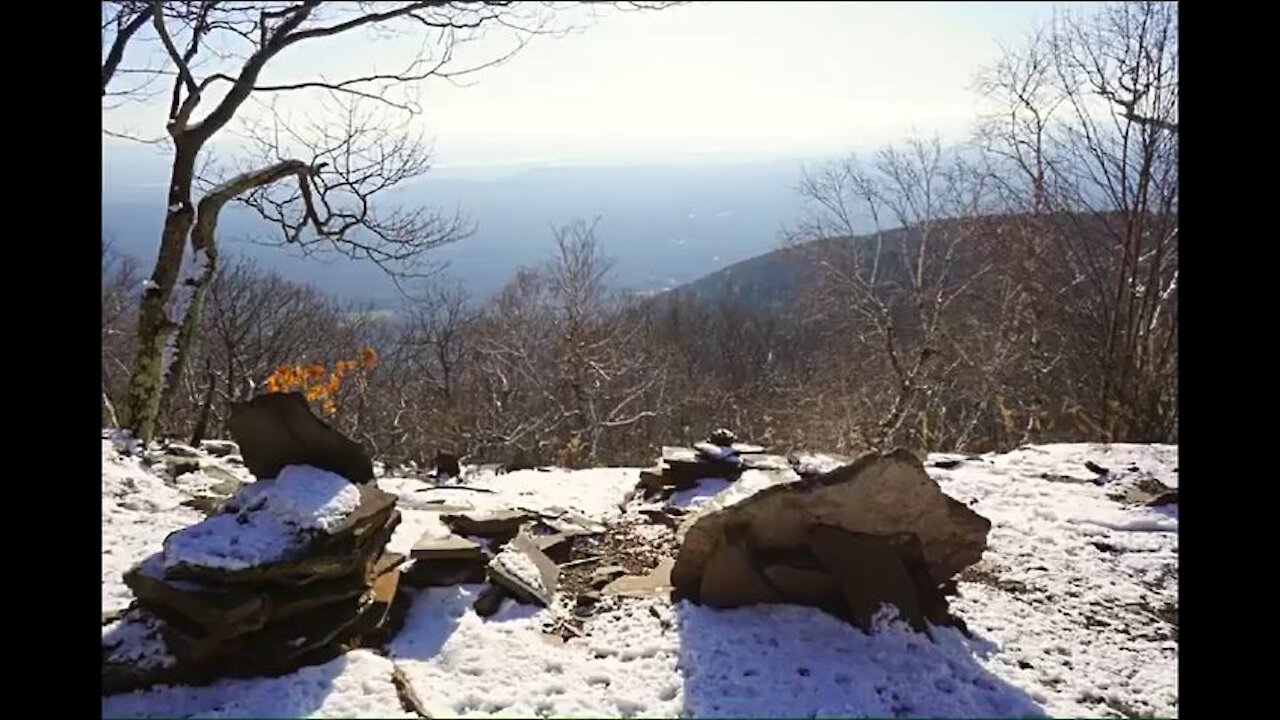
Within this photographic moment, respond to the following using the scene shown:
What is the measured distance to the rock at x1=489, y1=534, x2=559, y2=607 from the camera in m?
4.92

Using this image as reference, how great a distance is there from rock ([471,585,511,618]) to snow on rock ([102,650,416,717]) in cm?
88

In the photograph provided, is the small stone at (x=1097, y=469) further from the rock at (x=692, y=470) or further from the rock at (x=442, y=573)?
the rock at (x=442, y=573)

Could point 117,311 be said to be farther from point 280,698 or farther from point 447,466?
point 280,698

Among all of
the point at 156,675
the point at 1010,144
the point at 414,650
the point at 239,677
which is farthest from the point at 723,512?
the point at 1010,144

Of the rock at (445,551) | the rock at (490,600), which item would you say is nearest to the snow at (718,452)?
the rock at (445,551)

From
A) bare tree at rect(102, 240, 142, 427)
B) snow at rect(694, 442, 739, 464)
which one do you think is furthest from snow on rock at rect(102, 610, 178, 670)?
bare tree at rect(102, 240, 142, 427)

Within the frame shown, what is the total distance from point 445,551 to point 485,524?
69 cm

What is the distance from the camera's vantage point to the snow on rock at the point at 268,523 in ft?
13.0

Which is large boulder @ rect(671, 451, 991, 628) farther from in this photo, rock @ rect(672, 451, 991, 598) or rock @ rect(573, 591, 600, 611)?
rock @ rect(573, 591, 600, 611)

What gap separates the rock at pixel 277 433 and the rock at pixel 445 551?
78 centimetres

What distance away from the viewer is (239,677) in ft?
12.5

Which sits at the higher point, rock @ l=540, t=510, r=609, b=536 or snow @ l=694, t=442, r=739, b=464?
snow @ l=694, t=442, r=739, b=464
